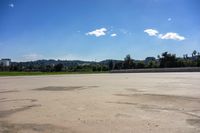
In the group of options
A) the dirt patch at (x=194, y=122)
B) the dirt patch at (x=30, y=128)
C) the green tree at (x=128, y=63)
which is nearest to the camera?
the dirt patch at (x=30, y=128)

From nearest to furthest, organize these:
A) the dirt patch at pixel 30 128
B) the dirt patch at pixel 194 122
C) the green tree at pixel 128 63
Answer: the dirt patch at pixel 30 128 → the dirt patch at pixel 194 122 → the green tree at pixel 128 63

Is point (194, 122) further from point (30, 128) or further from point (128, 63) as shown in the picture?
point (128, 63)

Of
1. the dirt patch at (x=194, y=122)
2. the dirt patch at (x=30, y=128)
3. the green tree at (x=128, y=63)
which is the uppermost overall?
Answer: the green tree at (x=128, y=63)

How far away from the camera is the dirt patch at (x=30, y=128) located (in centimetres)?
611

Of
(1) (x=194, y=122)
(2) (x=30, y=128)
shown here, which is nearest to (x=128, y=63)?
(1) (x=194, y=122)

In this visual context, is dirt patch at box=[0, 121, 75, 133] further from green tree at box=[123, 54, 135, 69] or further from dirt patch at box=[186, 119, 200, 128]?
green tree at box=[123, 54, 135, 69]

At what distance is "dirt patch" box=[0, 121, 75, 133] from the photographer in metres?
6.11

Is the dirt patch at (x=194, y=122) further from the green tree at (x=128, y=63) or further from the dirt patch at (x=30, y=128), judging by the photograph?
the green tree at (x=128, y=63)

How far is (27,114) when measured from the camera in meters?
8.17

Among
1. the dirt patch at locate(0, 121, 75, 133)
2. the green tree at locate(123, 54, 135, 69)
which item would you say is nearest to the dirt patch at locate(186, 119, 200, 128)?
the dirt patch at locate(0, 121, 75, 133)

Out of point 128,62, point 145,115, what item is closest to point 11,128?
point 145,115

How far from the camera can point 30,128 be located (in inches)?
251

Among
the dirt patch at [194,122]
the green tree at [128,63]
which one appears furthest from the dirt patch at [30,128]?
the green tree at [128,63]

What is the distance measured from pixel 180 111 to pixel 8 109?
5556 millimetres
